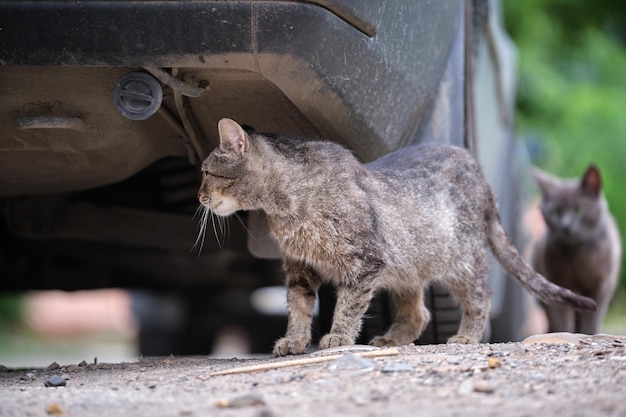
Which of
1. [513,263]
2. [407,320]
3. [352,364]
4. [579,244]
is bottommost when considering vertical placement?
[352,364]

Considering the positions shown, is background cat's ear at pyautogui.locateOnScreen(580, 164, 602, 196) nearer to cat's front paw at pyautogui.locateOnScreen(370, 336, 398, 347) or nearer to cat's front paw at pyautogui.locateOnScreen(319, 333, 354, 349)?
cat's front paw at pyautogui.locateOnScreen(370, 336, 398, 347)

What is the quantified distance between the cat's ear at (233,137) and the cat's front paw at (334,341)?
893 mm

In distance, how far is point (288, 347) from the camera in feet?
13.4

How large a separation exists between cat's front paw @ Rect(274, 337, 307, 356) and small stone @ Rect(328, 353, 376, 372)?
0.82m

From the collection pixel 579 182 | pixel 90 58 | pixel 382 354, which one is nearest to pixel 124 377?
pixel 382 354

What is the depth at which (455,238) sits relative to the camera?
4.57 meters

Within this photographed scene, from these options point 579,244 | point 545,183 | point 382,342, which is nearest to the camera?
point 382,342

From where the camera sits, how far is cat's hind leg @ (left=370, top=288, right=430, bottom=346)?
473 cm

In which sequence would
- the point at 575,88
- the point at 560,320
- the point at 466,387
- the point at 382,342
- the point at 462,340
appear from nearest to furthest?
the point at 466,387 → the point at 462,340 → the point at 382,342 → the point at 560,320 → the point at 575,88

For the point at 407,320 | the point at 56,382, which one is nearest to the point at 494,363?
the point at 56,382

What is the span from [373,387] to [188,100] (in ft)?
5.79

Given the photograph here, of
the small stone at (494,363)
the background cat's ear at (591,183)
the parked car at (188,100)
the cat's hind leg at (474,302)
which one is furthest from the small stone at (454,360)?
the background cat's ear at (591,183)

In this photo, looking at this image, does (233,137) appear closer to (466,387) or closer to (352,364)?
(352,364)

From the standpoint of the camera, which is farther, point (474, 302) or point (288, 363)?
point (474, 302)
